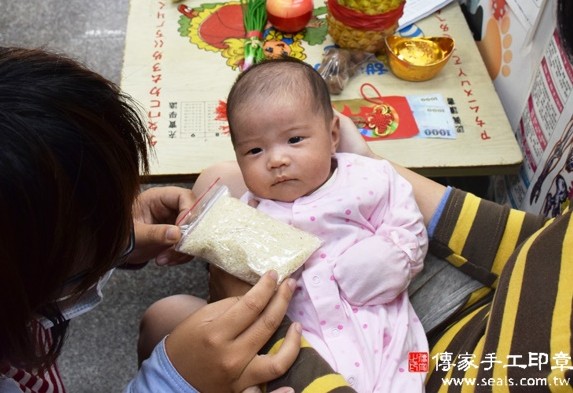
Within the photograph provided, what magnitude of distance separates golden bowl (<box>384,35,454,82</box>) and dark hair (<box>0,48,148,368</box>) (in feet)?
2.57

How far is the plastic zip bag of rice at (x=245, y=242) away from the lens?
75 centimetres

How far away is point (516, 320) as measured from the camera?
57cm

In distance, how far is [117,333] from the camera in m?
1.34

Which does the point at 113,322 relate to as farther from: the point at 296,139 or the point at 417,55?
the point at 417,55

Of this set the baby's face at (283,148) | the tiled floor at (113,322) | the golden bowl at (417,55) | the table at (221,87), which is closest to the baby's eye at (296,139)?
the baby's face at (283,148)

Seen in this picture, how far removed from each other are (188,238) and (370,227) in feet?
0.95

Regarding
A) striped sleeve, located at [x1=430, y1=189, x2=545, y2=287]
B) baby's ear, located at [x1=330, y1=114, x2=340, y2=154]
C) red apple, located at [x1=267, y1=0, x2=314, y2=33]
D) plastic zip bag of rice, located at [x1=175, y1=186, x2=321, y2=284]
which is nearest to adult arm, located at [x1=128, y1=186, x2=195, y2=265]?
plastic zip bag of rice, located at [x1=175, y1=186, x2=321, y2=284]

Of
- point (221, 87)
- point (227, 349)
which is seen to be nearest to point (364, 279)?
point (227, 349)

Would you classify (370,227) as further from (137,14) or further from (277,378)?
(137,14)

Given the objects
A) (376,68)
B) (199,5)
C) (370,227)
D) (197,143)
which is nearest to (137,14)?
(199,5)

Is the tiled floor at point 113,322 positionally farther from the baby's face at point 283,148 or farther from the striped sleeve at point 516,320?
the striped sleeve at point 516,320

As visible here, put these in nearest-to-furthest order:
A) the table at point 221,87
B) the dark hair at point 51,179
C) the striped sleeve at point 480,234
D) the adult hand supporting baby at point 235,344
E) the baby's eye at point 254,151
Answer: the dark hair at point 51,179 → the adult hand supporting baby at point 235,344 → the striped sleeve at point 480,234 → the baby's eye at point 254,151 → the table at point 221,87

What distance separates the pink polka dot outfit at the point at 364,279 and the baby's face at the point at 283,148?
0.03m

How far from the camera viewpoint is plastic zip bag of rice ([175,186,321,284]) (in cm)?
75
